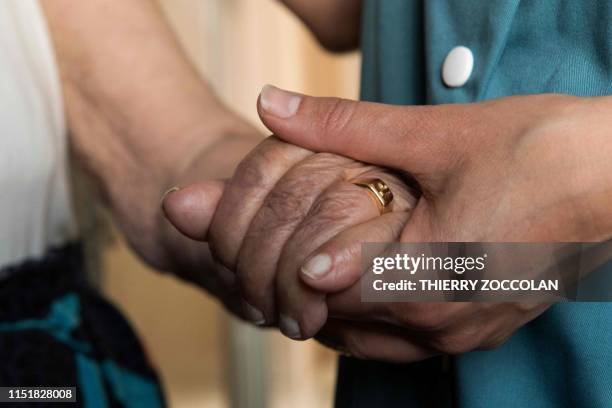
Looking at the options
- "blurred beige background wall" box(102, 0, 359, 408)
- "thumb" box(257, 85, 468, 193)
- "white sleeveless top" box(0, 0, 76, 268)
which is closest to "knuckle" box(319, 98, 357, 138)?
"thumb" box(257, 85, 468, 193)

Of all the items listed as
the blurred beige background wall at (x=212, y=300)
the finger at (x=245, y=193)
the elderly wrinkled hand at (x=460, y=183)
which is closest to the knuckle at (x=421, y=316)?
the elderly wrinkled hand at (x=460, y=183)

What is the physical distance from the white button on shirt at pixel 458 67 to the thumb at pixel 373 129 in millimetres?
55

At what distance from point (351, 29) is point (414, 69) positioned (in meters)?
0.16

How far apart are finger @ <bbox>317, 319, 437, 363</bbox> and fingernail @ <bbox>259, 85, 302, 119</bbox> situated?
0.47 ft

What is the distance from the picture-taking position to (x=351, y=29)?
2.51ft

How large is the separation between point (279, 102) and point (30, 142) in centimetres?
34

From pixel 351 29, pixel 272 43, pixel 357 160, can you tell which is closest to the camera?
pixel 357 160

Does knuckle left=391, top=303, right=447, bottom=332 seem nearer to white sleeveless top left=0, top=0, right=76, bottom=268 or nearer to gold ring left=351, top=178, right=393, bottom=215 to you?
gold ring left=351, top=178, right=393, bottom=215

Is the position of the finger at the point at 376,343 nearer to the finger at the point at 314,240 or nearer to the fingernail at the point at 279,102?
the finger at the point at 314,240

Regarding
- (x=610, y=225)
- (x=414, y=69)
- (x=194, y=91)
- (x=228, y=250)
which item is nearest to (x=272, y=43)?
(x=194, y=91)

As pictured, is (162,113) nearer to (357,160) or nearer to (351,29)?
(351,29)

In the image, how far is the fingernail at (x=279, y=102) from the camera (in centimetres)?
53

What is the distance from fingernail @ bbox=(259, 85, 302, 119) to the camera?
53 cm

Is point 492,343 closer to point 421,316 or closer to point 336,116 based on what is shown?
point 421,316
